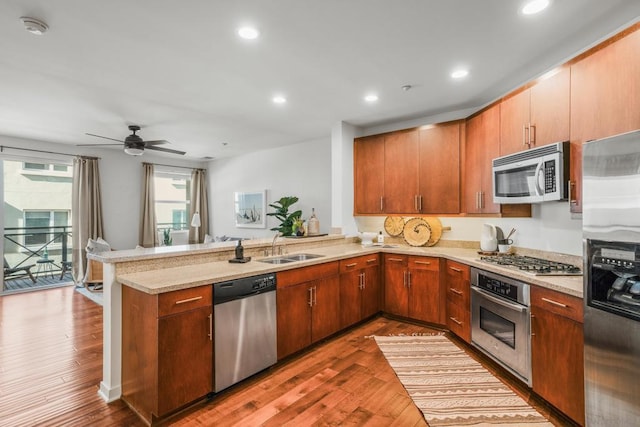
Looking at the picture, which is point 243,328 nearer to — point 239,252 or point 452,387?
point 239,252

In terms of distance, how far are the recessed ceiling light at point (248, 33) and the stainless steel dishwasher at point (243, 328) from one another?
182cm

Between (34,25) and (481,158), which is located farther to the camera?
(481,158)

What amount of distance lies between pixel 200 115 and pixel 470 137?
345cm

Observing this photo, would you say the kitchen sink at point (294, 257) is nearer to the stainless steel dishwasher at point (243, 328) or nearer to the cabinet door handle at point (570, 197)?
the stainless steel dishwasher at point (243, 328)

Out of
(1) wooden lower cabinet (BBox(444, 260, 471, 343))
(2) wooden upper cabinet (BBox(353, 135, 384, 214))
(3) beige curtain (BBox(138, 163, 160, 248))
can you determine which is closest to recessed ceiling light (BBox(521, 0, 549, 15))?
(1) wooden lower cabinet (BBox(444, 260, 471, 343))

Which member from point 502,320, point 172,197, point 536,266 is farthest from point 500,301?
point 172,197

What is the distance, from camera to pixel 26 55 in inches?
98.7

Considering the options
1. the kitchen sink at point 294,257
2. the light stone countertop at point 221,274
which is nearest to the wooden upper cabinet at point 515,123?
the light stone countertop at point 221,274

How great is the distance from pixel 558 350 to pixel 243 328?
2.19m

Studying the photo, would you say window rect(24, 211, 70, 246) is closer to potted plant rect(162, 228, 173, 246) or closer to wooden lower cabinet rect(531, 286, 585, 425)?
potted plant rect(162, 228, 173, 246)

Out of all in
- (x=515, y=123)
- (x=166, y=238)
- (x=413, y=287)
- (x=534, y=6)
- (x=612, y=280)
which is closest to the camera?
(x=612, y=280)

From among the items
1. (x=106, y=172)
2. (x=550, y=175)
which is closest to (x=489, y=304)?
(x=550, y=175)

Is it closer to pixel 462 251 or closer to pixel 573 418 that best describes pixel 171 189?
pixel 462 251

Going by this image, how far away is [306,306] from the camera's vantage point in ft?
9.71
